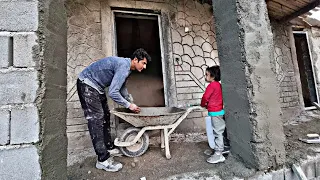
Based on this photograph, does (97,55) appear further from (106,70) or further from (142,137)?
(142,137)

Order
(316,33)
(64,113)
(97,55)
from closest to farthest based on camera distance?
(64,113) < (97,55) < (316,33)

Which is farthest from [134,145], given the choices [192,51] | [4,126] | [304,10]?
[304,10]

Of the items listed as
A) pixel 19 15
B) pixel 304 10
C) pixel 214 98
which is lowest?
pixel 214 98

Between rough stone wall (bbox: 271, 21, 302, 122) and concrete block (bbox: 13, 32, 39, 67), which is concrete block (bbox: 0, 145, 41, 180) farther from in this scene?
rough stone wall (bbox: 271, 21, 302, 122)

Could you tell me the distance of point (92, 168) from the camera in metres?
2.31

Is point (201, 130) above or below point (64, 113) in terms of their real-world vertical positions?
below

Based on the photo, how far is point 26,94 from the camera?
1.33m

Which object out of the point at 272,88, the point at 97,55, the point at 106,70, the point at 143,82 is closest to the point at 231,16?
the point at 272,88

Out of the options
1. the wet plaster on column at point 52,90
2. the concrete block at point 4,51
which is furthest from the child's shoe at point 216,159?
the concrete block at point 4,51

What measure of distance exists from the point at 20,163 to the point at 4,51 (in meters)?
0.83

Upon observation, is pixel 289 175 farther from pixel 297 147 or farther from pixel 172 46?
pixel 172 46

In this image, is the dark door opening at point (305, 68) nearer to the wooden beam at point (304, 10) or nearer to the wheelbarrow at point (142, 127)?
the wooden beam at point (304, 10)

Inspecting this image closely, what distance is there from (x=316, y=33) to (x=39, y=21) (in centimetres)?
700

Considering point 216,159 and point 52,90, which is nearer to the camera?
point 52,90
